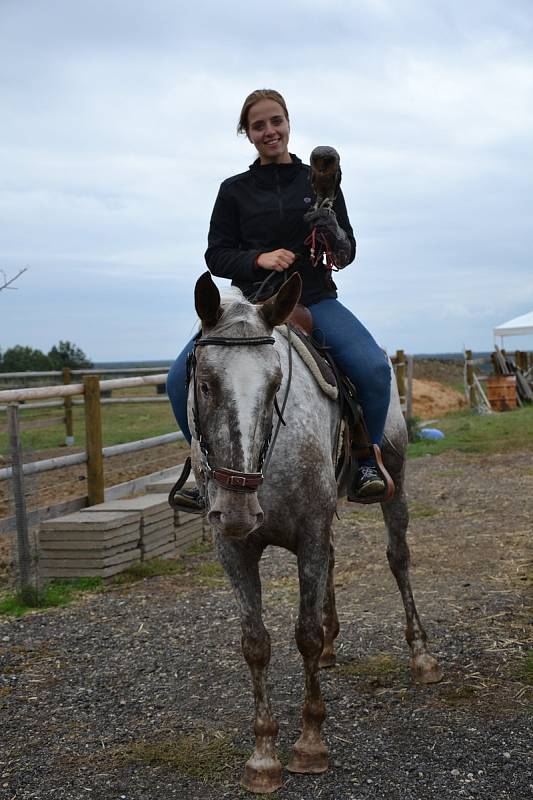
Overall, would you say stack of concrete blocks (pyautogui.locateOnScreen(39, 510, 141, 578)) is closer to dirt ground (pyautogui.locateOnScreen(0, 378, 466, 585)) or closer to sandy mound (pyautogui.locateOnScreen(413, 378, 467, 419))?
dirt ground (pyautogui.locateOnScreen(0, 378, 466, 585))

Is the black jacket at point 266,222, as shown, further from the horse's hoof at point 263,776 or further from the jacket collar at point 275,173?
the horse's hoof at point 263,776

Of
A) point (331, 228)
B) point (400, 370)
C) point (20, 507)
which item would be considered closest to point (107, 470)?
point (20, 507)

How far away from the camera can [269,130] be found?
414cm

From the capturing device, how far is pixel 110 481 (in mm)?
10695

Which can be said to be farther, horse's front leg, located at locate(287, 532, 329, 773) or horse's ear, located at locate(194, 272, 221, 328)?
horse's front leg, located at locate(287, 532, 329, 773)

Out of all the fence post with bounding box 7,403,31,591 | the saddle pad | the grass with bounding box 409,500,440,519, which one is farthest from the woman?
the grass with bounding box 409,500,440,519

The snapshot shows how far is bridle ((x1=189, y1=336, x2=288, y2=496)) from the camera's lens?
279cm

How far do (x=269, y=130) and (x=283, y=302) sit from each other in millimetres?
1442

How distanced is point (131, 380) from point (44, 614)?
2.84 m

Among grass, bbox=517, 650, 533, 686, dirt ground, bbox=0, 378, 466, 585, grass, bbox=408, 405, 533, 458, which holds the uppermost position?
dirt ground, bbox=0, 378, 466, 585

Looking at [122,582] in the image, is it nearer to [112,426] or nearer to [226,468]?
[226,468]

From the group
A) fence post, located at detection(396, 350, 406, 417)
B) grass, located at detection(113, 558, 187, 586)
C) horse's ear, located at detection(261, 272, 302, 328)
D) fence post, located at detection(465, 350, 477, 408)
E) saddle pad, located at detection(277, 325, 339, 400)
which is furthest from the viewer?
fence post, located at detection(465, 350, 477, 408)

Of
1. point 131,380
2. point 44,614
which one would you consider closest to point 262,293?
point 44,614

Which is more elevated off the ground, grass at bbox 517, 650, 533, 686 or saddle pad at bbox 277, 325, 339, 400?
saddle pad at bbox 277, 325, 339, 400
